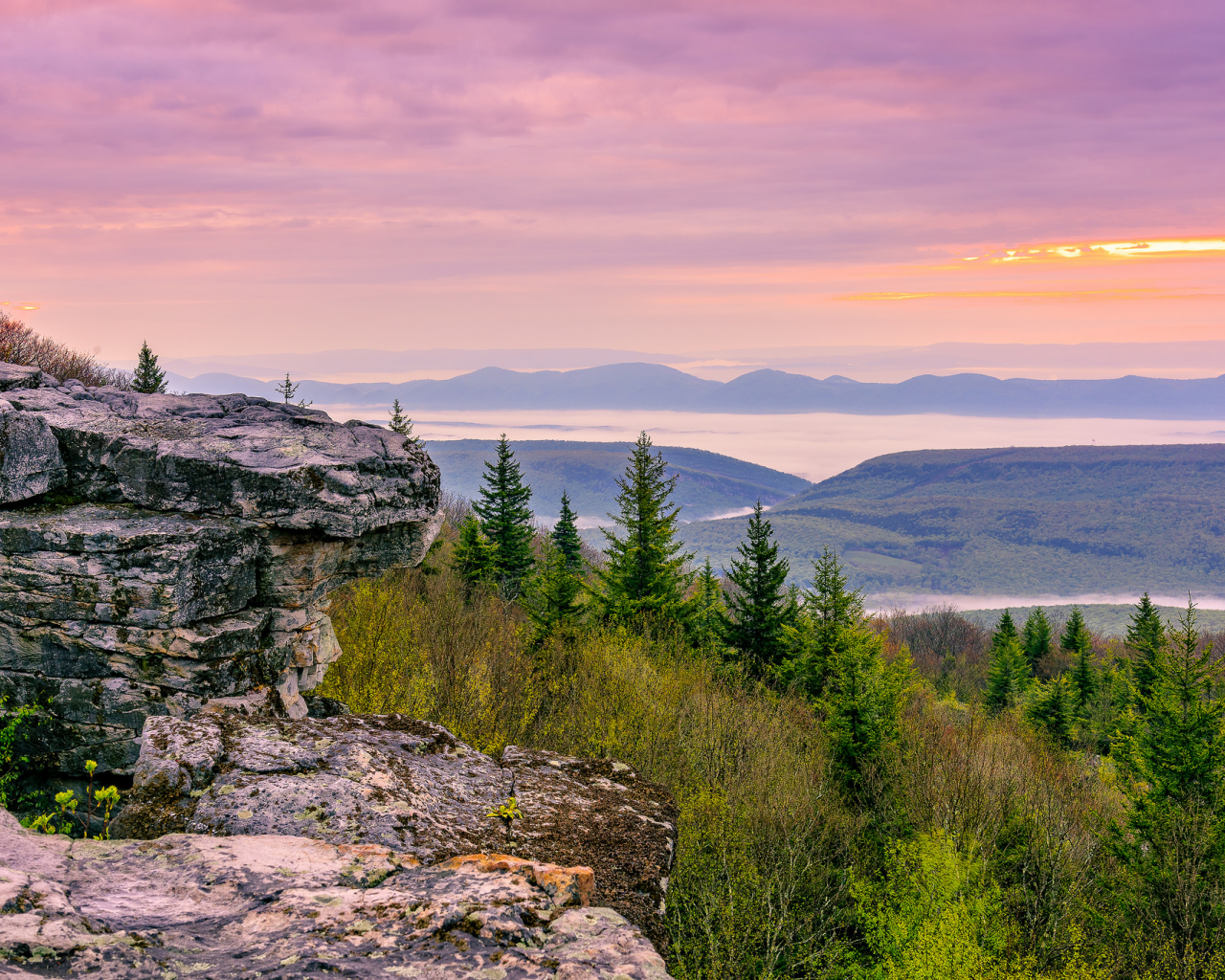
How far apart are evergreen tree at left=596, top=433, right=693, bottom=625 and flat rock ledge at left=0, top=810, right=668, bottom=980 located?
73.5ft

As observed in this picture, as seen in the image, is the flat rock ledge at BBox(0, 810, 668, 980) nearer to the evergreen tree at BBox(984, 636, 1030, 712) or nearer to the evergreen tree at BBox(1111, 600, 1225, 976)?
the evergreen tree at BBox(1111, 600, 1225, 976)

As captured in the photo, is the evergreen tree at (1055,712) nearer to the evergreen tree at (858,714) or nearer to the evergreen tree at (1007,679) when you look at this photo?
the evergreen tree at (1007,679)

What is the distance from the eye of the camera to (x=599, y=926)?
14.4 feet

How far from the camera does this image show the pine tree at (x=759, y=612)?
2802 cm

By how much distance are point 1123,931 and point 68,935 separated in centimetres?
2156

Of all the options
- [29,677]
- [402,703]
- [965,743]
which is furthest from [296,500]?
[965,743]

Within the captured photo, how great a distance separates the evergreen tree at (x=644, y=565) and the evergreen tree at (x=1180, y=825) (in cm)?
1422

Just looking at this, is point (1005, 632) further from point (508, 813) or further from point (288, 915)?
point (288, 915)

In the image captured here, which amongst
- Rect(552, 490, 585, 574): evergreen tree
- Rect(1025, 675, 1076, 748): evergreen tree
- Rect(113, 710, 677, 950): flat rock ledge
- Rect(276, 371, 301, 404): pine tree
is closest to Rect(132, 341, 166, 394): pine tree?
Rect(276, 371, 301, 404): pine tree

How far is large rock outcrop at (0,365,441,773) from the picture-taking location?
9125 mm

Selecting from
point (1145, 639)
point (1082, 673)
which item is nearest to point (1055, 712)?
point (1145, 639)

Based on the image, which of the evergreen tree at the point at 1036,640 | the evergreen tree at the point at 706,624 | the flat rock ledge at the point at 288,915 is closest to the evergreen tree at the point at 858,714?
the evergreen tree at the point at 706,624

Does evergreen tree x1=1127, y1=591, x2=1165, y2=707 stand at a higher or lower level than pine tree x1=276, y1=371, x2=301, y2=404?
lower

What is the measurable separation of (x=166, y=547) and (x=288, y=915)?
21.3ft
